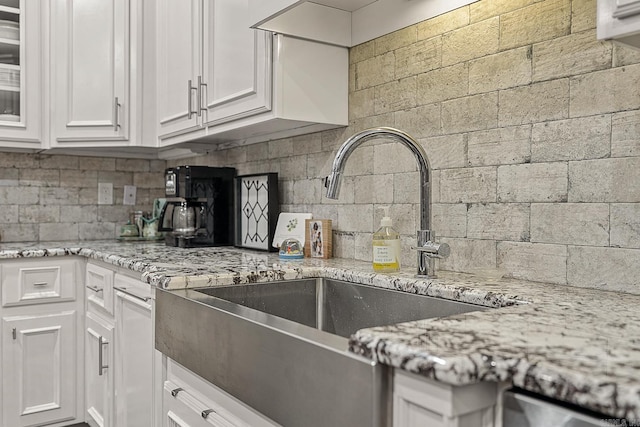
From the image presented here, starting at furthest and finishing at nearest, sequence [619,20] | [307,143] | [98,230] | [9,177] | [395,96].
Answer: [98,230], [9,177], [307,143], [395,96], [619,20]

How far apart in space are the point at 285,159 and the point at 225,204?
428 mm

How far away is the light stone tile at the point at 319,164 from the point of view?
6.98ft

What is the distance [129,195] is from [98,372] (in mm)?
1284

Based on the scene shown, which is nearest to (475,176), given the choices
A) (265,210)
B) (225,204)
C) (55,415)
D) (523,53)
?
(523,53)

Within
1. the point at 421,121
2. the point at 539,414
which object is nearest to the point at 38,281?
the point at 421,121

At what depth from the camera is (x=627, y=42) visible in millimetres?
938

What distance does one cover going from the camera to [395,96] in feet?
6.01

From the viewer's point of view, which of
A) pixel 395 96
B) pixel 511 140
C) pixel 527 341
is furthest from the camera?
pixel 395 96

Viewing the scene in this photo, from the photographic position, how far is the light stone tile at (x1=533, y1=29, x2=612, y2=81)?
1.27m

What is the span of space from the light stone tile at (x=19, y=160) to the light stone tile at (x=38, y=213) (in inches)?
8.8

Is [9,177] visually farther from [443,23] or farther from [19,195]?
[443,23]

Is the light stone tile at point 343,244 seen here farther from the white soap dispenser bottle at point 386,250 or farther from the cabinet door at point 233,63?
the cabinet door at point 233,63

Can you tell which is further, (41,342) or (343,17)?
(41,342)

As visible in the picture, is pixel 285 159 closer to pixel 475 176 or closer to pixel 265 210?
pixel 265 210
